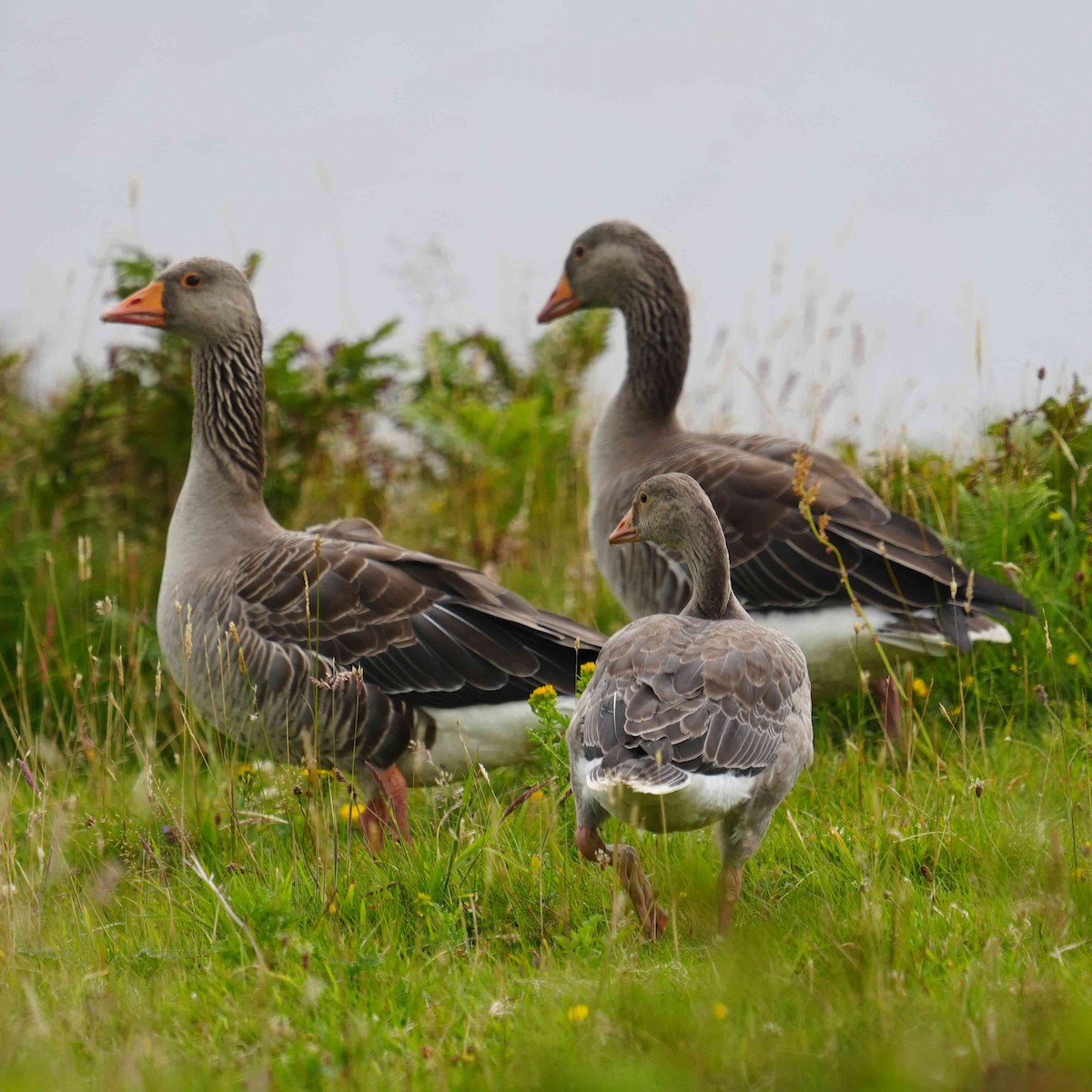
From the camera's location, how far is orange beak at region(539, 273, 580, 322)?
9047mm

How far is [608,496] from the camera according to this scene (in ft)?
25.9

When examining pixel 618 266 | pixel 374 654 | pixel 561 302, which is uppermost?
pixel 618 266

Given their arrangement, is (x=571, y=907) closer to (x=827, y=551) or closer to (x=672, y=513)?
(x=672, y=513)

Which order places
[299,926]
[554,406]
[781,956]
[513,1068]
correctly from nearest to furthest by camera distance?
[513,1068] < [781,956] < [299,926] < [554,406]

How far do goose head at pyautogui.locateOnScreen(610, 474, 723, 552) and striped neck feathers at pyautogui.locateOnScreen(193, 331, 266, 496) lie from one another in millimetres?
2540

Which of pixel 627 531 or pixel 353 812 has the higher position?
pixel 627 531

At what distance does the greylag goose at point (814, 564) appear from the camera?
22.0ft

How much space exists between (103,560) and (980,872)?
6.29 meters

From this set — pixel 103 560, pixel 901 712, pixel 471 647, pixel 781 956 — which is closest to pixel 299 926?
pixel 781 956

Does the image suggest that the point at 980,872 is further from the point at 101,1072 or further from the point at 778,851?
the point at 101,1072

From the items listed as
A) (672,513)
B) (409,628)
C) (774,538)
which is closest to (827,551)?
(774,538)

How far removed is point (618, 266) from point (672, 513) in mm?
3771

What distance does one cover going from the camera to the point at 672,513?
5.41 m

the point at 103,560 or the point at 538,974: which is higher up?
the point at 103,560
